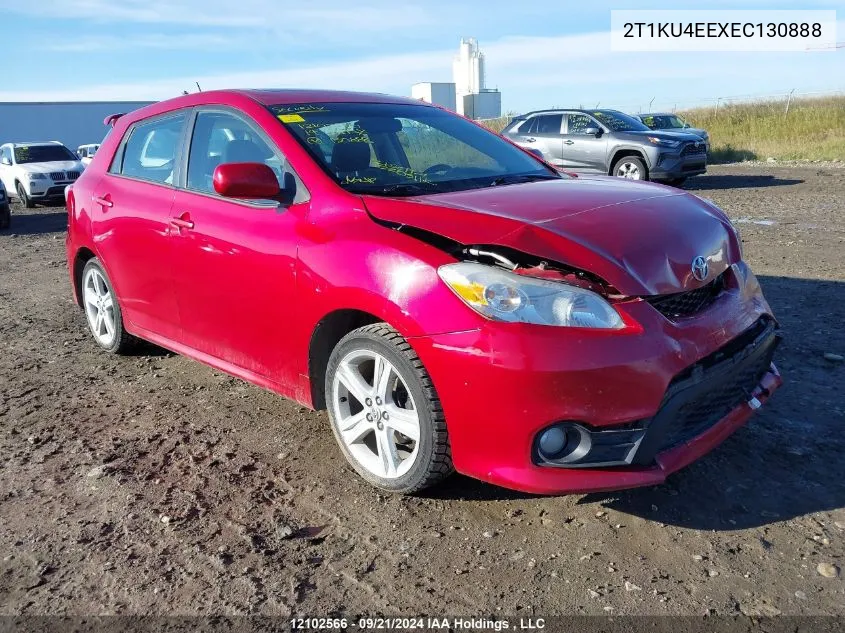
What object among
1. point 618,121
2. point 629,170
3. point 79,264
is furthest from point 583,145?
point 79,264

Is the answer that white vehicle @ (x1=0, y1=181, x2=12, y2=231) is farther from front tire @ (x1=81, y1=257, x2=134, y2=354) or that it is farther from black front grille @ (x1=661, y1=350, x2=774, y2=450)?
black front grille @ (x1=661, y1=350, x2=774, y2=450)

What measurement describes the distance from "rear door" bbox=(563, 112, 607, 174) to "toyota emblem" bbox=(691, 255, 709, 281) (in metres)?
12.5

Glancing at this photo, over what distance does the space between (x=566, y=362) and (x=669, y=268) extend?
63 centimetres

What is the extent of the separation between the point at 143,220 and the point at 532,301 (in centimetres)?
257

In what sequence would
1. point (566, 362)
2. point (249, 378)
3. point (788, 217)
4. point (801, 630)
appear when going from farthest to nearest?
point (788, 217) → point (249, 378) → point (566, 362) → point (801, 630)

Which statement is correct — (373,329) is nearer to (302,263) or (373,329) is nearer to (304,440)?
(302,263)

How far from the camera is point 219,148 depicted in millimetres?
3848

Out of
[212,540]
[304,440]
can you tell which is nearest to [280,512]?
[212,540]

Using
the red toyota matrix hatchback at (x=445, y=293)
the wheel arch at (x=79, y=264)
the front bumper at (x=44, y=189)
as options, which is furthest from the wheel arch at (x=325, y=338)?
the front bumper at (x=44, y=189)

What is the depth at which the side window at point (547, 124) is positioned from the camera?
15.4 metres

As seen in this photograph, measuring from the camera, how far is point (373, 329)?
116 inches

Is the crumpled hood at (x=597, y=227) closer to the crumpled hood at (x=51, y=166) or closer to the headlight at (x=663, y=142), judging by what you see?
the headlight at (x=663, y=142)

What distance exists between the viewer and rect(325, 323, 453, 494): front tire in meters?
2.79

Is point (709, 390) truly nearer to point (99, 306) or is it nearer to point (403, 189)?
point (403, 189)
